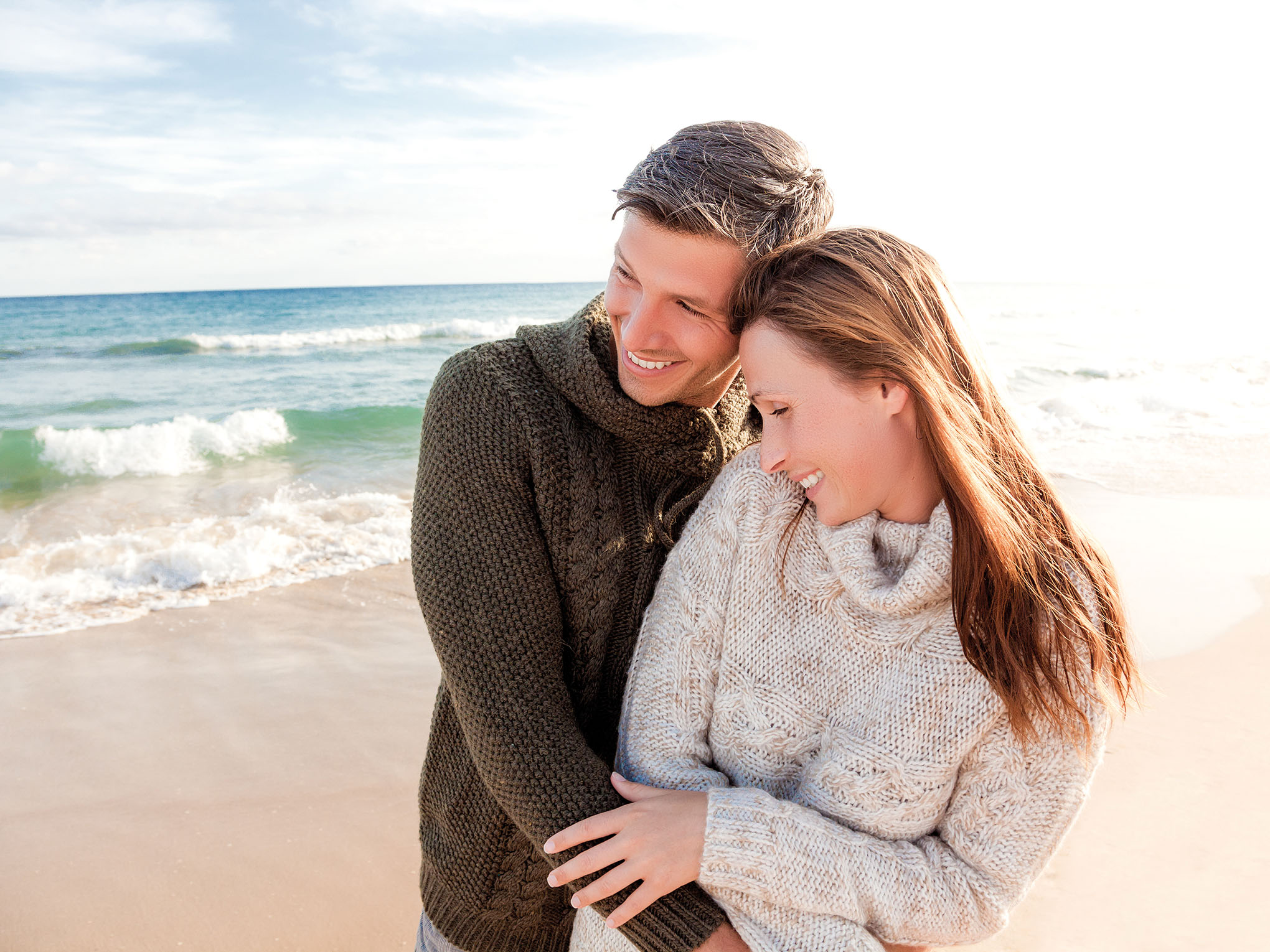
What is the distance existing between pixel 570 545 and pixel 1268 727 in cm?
377

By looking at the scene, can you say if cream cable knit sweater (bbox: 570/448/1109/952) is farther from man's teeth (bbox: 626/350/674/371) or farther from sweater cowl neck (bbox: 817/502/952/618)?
man's teeth (bbox: 626/350/674/371)

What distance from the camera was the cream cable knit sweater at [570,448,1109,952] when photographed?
53.7 inches

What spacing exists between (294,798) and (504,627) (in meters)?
2.44

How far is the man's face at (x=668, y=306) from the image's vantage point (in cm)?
158

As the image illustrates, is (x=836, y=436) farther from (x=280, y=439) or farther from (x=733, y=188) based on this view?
(x=280, y=439)

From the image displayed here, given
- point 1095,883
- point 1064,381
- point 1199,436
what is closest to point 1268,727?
point 1095,883

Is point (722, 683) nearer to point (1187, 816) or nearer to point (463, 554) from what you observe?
point (463, 554)

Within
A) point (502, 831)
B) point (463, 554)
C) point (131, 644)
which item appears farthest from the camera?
point (131, 644)

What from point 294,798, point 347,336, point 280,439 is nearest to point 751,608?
point 294,798

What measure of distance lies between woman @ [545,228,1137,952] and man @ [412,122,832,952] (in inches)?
3.3

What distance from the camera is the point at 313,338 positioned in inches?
888

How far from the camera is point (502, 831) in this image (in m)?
1.63

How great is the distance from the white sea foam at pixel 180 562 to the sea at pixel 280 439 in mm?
17

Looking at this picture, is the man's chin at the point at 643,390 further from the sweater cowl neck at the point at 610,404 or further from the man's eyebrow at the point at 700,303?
the man's eyebrow at the point at 700,303
